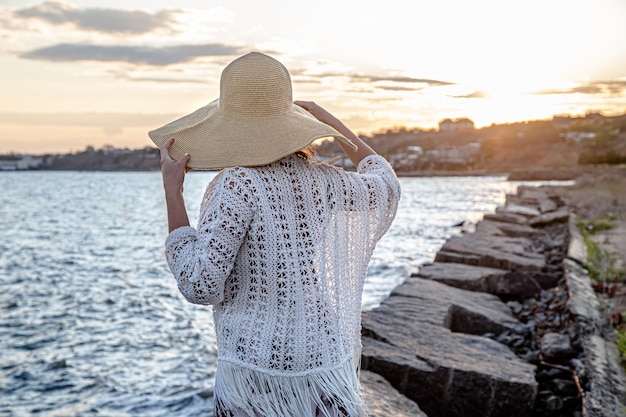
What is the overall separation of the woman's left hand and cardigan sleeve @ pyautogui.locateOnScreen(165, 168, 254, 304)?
0.13 meters

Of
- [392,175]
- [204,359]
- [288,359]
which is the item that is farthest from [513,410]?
[204,359]

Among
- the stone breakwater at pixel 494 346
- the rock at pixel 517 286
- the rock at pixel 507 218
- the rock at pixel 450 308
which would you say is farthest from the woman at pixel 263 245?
the rock at pixel 507 218

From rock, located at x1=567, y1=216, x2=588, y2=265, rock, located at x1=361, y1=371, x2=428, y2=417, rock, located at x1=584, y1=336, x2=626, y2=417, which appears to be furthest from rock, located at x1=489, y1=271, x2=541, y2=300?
rock, located at x1=361, y1=371, x2=428, y2=417

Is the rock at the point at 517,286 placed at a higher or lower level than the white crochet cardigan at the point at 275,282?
lower

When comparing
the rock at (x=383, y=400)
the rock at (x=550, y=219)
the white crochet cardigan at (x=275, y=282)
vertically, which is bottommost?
the rock at (x=550, y=219)

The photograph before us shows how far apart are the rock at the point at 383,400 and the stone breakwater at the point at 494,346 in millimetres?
24

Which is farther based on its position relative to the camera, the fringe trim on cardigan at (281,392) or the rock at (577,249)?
the rock at (577,249)

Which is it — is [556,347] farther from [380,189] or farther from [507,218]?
[507,218]

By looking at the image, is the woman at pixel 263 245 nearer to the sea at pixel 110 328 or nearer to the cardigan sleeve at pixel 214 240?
the cardigan sleeve at pixel 214 240

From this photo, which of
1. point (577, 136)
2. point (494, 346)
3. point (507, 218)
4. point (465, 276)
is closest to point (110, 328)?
point (465, 276)

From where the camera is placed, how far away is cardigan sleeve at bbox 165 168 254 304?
196cm

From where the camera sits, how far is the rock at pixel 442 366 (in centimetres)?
414

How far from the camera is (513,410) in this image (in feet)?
13.6

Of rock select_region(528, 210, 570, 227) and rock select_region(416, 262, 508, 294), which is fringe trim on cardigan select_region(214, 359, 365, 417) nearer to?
rock select_region(416, 262, 508, 294)
